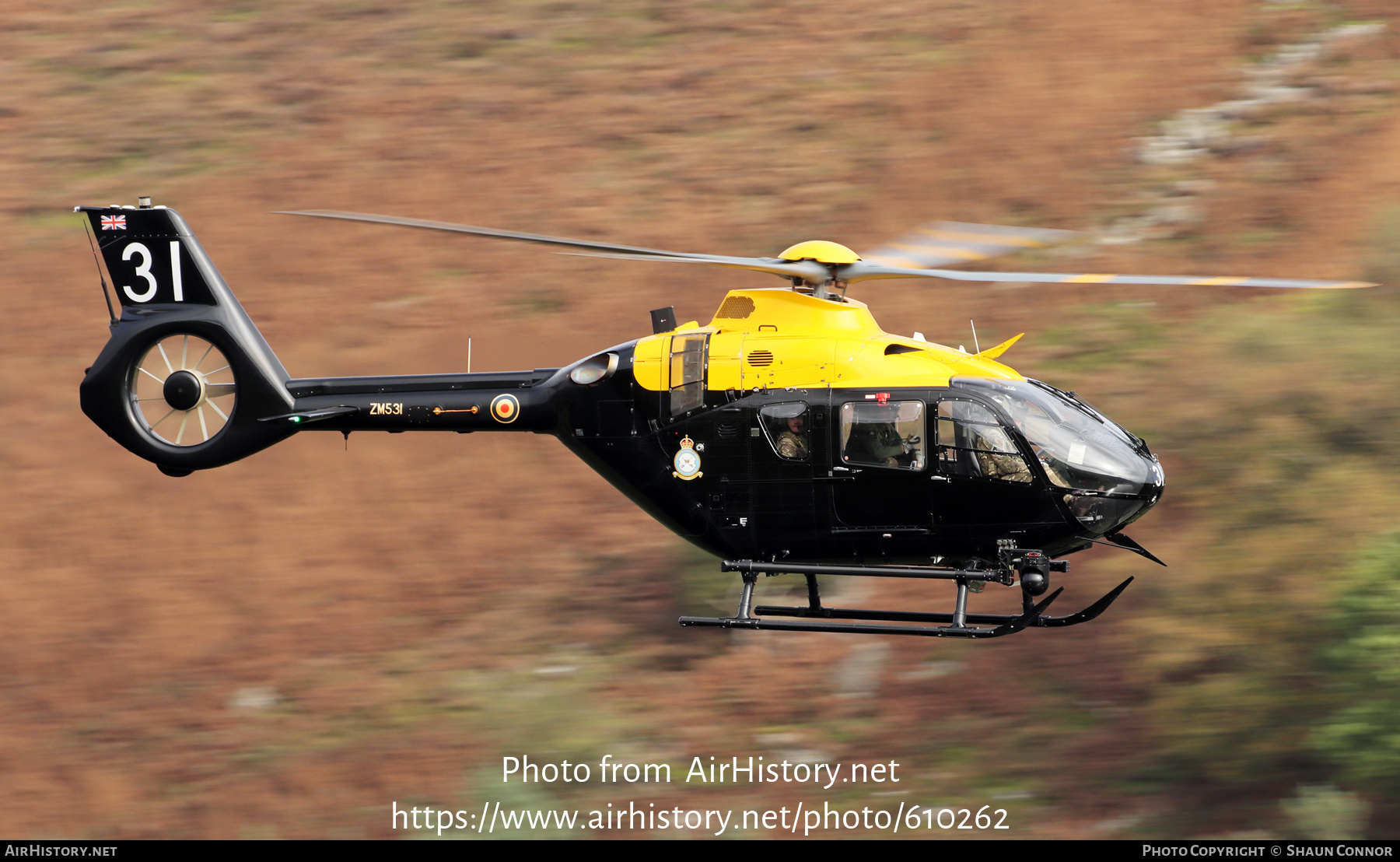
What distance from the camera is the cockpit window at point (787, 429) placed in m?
12.9

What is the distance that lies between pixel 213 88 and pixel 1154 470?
23854mm

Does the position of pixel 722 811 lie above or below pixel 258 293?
below

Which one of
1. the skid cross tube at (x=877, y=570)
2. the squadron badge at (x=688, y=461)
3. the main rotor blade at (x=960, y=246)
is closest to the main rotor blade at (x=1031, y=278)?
the main rotor blade at (x=960, y=246)

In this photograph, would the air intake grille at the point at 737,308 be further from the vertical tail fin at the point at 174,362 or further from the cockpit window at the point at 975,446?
the vertical tail fin at the point at 174,362

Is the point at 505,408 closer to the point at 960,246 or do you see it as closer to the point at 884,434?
the point at 884,434

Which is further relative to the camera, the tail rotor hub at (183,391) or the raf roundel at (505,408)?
the tail rotor hub at (183,391)

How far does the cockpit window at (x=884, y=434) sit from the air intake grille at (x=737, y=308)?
1.41m

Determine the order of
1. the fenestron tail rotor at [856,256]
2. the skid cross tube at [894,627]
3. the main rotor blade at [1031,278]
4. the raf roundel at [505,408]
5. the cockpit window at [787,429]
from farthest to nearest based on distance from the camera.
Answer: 1. the raf roundel at [505,408]
2. the cockpit window at [787,429]
3. the skid cross tube at [894,627]
4. the fenestron tail rotor at [856,256]
5. the main rotor blade at [1031,278]

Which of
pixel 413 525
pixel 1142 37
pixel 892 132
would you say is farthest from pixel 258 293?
pixel 1142 37

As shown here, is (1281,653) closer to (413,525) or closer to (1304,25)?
(413,525)

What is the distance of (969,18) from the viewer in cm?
2825

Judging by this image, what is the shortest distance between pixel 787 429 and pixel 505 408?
2857mm

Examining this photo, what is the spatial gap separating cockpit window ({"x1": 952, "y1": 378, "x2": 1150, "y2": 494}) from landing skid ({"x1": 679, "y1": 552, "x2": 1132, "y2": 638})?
85 cm

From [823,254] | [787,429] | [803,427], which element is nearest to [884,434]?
[803,427]
